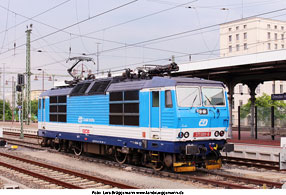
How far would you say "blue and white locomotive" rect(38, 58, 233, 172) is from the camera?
13016 mm

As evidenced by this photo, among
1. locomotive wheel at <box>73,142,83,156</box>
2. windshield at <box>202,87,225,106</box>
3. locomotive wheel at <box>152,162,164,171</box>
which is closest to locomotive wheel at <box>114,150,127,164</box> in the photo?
locomotive wheel at <box>152,162,164,171</box>

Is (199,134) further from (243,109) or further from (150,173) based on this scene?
(243,109)

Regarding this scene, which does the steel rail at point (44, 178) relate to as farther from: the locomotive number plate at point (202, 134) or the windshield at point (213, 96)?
the windshield at point (213, 96)

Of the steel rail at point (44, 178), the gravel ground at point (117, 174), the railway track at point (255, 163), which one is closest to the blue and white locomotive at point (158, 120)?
the gravel ground at point (117, 174)

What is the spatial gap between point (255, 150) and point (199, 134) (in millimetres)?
6182

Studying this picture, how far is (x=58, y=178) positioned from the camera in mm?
13375

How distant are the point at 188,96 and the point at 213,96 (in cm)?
121

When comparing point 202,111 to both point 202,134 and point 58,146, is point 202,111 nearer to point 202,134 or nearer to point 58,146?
point 202,134

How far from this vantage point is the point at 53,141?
21.5 meters


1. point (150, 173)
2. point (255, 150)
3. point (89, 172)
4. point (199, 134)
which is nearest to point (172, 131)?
point (199, 134)

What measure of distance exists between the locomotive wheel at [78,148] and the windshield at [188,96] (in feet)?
25.0

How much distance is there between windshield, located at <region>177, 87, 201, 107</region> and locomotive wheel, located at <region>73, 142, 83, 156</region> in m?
7.62

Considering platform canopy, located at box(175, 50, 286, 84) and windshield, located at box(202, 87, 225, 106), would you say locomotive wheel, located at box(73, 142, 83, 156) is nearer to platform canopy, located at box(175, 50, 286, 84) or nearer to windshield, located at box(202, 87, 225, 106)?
windshield, located at box(202, 87, 225, 106)

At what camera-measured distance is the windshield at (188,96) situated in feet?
42.9
